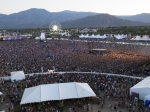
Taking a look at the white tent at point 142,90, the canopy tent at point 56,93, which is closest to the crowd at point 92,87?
the canopy tent at point 56,93

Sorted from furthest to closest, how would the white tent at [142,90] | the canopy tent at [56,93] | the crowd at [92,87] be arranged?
the white tent at [142,90]
the canopy tent at [56,93]
the crowd at [92,87]

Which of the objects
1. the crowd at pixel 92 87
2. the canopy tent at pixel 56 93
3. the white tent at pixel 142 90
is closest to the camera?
the crowd at pixel 92 87

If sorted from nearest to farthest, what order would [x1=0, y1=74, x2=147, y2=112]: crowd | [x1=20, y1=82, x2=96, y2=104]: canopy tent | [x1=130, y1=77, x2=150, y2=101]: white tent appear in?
[x1=0, y1=74, x2=147, y2=112]: crowd, [x1=20, y1=82, x2=96, y2=104]: canopy tent, [x1=130, y1=77, x2=150, y2=101]: white tent

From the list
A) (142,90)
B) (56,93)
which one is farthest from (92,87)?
(142,90)

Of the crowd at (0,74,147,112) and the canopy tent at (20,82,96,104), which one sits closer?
the crowd at (0,74,147,112)

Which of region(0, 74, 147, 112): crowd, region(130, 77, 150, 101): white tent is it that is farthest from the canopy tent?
region(130, 77, 150, 101): white tent

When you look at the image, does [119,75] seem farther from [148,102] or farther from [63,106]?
[63,106]

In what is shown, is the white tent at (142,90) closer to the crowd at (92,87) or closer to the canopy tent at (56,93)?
the crowd at (92,87)

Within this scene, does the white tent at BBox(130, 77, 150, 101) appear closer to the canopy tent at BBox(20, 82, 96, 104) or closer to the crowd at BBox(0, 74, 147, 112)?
the crowd at BBox(0, 74, 147, 112)
